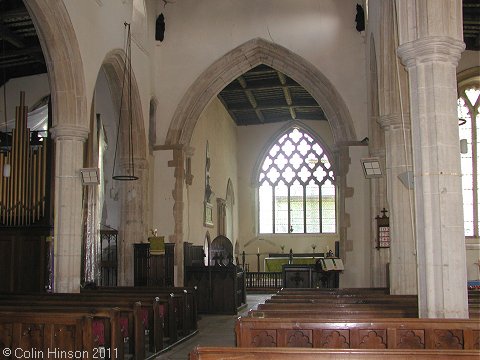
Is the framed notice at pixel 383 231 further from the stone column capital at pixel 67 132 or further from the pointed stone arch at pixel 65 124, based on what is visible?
the stone column capital at pixel 67 132

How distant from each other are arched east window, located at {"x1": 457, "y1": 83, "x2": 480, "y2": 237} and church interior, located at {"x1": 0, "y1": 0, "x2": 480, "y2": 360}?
36 millimetres

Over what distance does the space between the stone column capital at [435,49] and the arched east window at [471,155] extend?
9718mm

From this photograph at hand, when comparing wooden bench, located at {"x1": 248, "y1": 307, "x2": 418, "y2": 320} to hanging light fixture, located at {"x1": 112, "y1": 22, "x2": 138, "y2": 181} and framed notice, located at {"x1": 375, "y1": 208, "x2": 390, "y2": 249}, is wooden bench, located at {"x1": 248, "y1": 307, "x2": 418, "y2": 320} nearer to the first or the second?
framed notice, located at {"x1": 375, "y1": 208, "x2": 390, "y2": 249}

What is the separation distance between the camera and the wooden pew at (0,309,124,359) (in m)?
5.56

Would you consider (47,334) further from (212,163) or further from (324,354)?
(212,163)

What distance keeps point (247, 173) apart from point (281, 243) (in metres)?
2.80

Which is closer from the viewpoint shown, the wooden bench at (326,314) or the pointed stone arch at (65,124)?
the wooden bench at (326,314)

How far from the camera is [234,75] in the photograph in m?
14.6

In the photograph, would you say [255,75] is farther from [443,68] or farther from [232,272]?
[443,68]

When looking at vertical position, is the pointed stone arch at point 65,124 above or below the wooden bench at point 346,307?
above

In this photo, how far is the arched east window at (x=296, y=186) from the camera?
2295cm

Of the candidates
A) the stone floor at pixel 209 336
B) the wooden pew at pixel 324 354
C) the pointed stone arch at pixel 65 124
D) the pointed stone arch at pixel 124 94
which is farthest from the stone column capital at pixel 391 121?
the wooden pew at pixel 324 354

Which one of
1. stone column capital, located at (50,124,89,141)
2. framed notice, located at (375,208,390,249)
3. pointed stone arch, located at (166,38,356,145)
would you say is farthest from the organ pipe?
framed notice, located at (375,208,390,249)
